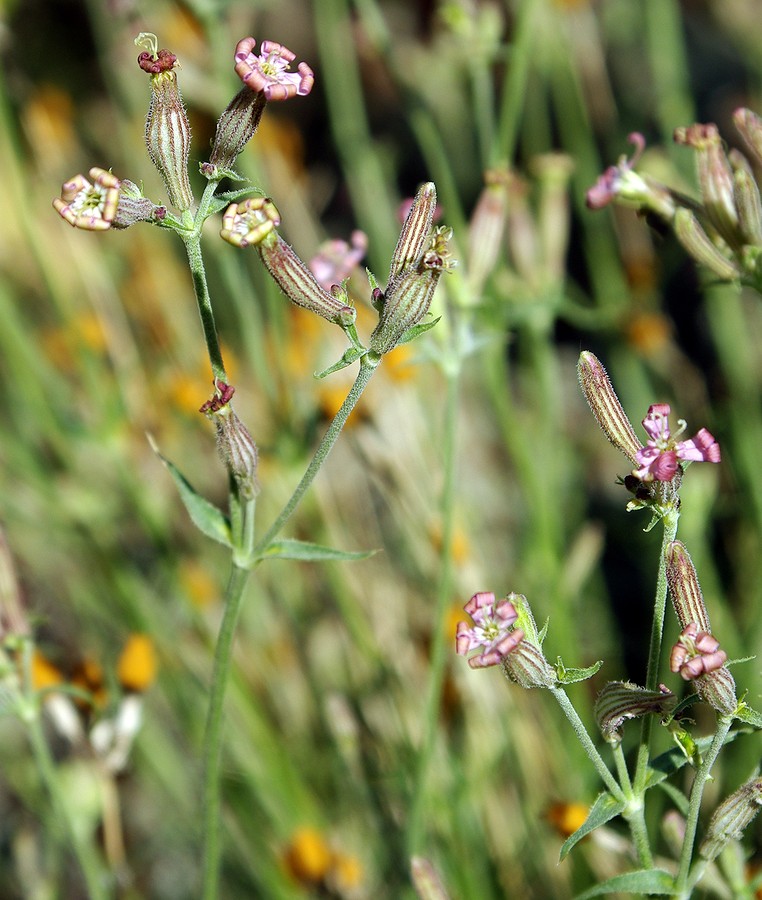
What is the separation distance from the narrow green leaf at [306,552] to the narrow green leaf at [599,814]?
34 centimetres

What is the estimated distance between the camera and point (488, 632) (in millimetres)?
1031

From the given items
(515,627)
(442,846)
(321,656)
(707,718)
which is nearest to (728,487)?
(707,718)

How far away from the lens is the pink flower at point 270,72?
3.54 feet

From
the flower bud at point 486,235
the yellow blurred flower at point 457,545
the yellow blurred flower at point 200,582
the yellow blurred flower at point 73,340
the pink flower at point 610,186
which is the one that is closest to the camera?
the pink flower at point 610,186

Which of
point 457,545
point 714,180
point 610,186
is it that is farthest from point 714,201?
point 457,545

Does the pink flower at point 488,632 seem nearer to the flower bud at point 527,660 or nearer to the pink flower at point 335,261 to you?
the flower bud at point 527,660

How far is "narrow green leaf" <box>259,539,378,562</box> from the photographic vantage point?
42.7 inches

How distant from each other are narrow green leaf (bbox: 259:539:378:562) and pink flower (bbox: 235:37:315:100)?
0.48 metres

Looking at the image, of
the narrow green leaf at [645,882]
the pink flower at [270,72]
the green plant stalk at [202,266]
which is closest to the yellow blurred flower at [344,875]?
the narrow green leaf at [645,882]

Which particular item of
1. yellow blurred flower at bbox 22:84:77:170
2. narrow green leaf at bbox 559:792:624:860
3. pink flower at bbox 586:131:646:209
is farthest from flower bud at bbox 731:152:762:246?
yellow blurred flower at bbox 22:84:77:170

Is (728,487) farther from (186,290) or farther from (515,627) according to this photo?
(515,627)

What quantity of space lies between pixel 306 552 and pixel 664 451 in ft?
1.29

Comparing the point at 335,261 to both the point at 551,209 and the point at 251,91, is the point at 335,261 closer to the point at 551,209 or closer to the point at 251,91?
the point at 251,91

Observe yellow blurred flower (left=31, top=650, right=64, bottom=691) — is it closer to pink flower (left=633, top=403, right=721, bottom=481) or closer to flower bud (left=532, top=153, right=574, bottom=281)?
pink flower (left=633, top=403, right=721, bottom=481)
